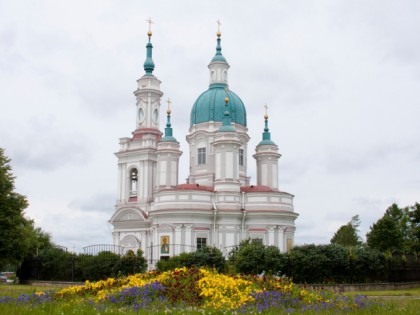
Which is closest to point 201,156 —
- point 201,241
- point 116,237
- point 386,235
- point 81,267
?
point 201,241

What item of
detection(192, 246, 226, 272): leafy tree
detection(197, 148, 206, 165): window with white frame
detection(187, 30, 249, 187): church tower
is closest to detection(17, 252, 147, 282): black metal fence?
detection(192, 246, 226, 272): leafy tree

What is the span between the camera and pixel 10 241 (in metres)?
33.2

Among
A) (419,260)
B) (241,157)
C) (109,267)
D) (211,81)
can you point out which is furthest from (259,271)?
(211,81)

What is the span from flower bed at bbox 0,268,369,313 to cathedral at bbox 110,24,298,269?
2578 centimetres

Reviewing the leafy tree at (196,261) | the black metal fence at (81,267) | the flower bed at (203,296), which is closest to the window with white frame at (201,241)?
the leafy tree at (196,261)

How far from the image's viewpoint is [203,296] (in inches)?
577

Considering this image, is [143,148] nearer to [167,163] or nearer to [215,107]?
[167,163]

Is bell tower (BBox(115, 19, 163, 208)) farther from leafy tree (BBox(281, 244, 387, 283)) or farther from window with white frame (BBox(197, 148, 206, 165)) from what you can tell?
leafy tree (BBox(281, 244, 387, 283))

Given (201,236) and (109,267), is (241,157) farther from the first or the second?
(109,267)

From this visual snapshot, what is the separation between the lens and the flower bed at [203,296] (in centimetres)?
1342

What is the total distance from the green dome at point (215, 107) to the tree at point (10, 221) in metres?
25.5

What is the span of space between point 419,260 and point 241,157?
24.4 m

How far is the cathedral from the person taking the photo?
46.5 m

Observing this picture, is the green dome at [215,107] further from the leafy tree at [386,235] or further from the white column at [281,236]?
the leafy tree at [386,235]
